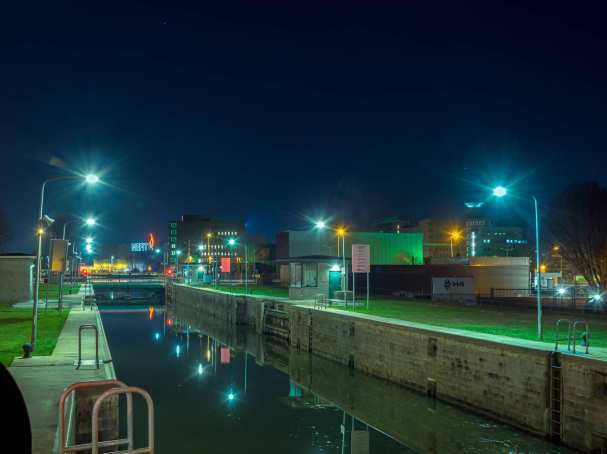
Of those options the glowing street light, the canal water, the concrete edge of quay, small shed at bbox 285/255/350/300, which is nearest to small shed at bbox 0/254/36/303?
the canal water

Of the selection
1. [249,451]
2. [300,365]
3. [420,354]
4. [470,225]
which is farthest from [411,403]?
[470,225]

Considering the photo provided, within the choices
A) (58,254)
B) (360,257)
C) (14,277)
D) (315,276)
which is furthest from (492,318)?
(14,277)

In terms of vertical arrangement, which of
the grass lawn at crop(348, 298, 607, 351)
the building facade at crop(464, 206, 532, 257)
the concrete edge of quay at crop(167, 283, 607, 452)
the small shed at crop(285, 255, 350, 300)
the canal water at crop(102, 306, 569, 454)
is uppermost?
the building facade at crop(464, 206, 532, 257)

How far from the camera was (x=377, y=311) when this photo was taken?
34344 millimetres

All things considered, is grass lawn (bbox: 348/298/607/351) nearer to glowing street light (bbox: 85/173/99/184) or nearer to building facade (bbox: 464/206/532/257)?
glowing street light (bbox: 85/173/99/184)

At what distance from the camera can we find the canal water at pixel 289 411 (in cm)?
1688

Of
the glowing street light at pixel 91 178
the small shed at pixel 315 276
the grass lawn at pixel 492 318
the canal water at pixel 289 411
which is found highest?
the glowing street light at pixel 91 178

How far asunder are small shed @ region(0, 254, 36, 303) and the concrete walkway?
2869cm

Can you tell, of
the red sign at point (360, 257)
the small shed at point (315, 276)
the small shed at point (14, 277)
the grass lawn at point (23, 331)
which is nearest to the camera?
the grass lawn at point (23, 331)

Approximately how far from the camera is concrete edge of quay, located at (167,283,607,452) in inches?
580

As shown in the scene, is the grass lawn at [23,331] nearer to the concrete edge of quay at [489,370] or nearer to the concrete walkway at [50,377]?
the concrete walkway at [50,377]

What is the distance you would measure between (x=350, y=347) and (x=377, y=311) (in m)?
6.15

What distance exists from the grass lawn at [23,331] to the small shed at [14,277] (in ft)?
38.2

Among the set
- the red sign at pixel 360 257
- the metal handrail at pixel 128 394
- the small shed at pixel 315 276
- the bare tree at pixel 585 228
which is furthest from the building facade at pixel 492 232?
the metal handrail at pixel 128 394
